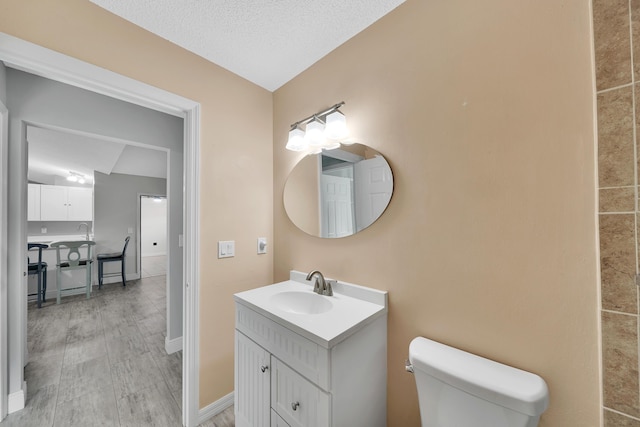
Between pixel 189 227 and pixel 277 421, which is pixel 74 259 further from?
pixel 277 421

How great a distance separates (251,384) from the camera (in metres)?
1.25

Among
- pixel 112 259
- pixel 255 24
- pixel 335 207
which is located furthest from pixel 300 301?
pixel 112 259

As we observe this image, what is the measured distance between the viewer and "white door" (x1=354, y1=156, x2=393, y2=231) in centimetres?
120

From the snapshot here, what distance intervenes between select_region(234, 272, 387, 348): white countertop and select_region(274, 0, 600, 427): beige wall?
3.5 inches

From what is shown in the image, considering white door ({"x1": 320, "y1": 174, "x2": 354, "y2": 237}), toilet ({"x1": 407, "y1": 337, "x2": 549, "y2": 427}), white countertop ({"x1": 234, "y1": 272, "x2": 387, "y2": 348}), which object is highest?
white door ({"x1": 320, "y1": 174, "x2": 354, "y2": 237})


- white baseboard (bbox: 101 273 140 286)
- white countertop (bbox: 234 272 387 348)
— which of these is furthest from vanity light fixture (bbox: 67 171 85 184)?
white countertop (bbox: 234 272 387 348)

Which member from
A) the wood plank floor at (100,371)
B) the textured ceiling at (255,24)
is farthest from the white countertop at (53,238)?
the textured ceiling at (255,24)

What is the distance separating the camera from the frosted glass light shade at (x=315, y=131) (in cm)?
145

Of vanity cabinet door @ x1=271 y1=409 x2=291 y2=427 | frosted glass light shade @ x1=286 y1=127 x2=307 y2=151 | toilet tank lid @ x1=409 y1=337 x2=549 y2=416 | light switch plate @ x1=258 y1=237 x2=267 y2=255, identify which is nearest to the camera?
toilet tank lid @ x1=409 y1=337 x2=549 y2=416

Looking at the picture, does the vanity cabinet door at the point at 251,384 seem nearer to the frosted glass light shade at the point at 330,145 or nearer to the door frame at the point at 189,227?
the door frame at the point at 189,227

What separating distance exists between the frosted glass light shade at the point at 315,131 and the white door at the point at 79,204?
→ 5796 millimetres

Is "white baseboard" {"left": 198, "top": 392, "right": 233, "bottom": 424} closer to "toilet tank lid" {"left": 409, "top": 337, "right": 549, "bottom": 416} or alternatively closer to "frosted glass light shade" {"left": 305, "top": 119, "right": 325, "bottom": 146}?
"toilet tank lid" {"left": 409, "top": 337, "right": 549, "bottom": 416}

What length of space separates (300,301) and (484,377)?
94cm

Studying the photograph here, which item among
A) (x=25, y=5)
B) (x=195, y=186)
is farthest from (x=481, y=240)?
(x=25, y=5)
